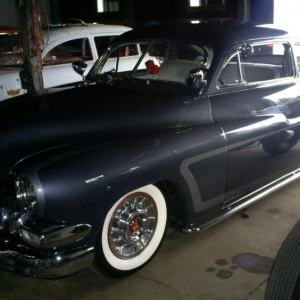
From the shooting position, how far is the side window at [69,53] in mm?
7559

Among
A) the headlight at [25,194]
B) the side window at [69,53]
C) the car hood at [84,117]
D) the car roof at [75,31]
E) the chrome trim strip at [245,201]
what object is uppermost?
the car roof at [75,31]

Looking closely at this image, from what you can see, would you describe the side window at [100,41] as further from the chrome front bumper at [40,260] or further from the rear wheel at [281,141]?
the chrome front bumper at [40,260]

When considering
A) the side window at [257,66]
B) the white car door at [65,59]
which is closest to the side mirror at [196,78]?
the side window at [257,66]

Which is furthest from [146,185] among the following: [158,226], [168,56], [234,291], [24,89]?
[24,89]

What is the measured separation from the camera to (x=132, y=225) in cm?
339

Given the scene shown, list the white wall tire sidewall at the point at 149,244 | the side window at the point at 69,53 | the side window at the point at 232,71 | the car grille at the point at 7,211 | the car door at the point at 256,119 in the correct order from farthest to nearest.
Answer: the side window at the point at 69,53 → the side window at the point at 232,71 → the car door at the point at 256,119 → the white wall tire sidewall at the point at 149,244 → the car grille at the point at 7,211

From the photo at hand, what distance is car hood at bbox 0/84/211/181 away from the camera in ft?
11.2

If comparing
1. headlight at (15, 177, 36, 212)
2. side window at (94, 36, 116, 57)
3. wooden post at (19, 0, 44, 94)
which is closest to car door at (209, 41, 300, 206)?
headlight at (15, 177, 36, 212)

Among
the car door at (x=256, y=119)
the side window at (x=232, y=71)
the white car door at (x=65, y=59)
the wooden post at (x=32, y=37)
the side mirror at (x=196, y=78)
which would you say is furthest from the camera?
the white car door at (x=65, y=59)

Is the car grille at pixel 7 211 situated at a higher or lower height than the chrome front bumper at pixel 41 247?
higher

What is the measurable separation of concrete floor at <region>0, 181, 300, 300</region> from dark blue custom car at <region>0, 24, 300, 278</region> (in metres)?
0.17

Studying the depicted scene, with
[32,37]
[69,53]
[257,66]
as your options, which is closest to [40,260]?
[257,66]

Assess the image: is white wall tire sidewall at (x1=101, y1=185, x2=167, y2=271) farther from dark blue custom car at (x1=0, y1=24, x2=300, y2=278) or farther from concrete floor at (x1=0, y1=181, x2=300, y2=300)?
concrete floor at (x1=0, y1=181, x2=300, y2=300)

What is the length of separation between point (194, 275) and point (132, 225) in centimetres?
60
